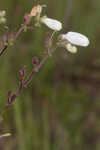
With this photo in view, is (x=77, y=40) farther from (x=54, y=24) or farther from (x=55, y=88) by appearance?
(x=55, y=88)

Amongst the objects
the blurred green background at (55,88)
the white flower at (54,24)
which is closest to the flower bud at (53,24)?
the white flower at (54,24)

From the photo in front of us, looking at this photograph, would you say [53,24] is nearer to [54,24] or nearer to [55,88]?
[54,24]

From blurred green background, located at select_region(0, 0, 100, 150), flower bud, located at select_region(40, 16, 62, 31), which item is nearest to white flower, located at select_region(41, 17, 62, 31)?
flower bud, located at select_region(40, 16, 62, 31)

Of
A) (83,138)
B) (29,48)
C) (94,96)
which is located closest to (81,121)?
(83,138)

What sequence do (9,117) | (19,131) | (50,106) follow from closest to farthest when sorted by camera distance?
1. (19,131)
2. (9,117)
3. (50,106)

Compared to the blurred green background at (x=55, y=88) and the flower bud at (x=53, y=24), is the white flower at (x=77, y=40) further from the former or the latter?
the blurred green background at (x=55, y=88)

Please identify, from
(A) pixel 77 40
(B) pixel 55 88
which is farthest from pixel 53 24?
(B) pixel 55 88

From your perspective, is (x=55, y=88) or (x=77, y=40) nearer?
(x=77, y=40)

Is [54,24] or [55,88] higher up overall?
[54,24]

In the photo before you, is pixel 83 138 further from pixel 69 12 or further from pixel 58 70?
pixel 69 12
